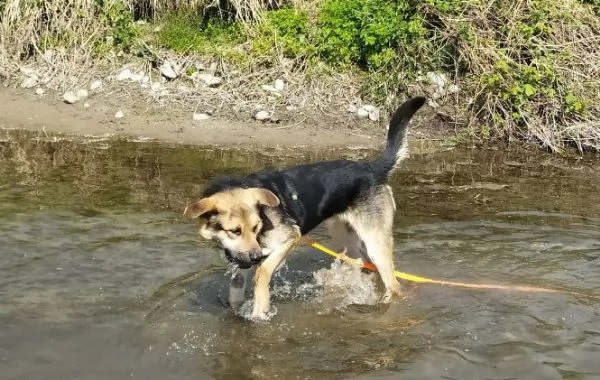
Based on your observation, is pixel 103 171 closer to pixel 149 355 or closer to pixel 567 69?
pixel 149 355

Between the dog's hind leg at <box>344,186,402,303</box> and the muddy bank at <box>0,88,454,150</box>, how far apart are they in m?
3.84

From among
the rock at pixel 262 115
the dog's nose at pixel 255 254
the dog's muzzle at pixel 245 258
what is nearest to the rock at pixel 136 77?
the rock at pixel 262 115

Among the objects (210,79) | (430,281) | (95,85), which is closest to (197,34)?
(210,79)

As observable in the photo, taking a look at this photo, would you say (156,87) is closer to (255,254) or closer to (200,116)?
(200,116)

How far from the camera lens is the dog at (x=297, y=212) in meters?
5.13

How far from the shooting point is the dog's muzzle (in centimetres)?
507

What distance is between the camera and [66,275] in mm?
5895

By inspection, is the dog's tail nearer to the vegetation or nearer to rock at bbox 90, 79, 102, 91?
the vegetation

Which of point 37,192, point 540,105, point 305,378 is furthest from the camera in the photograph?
point 540,105

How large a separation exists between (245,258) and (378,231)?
1.53 metres

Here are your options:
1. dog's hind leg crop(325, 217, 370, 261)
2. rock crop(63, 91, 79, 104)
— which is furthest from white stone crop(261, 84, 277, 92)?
dog's hind leg crop(325, 217, 370, 261)

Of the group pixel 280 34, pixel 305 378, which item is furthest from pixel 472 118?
pixel 305 378

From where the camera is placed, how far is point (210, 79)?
10.9m

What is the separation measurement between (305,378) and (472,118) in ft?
22.3
